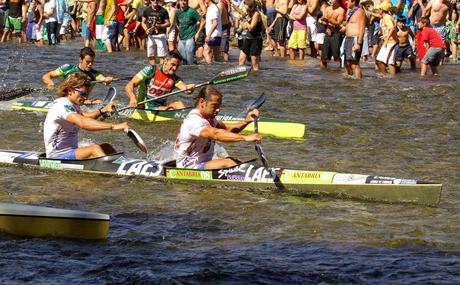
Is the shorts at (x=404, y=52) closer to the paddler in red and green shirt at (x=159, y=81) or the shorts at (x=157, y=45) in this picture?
the shorts at (x=157, y=45)

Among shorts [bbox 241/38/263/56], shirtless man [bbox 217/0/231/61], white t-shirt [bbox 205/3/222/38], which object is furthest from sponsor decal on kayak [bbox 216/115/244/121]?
shirtless man [bbox 217/0/231/61]

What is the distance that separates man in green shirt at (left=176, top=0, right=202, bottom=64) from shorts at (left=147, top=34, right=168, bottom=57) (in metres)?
0.40

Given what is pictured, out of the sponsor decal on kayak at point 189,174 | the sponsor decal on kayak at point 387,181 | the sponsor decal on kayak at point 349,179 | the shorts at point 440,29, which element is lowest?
the sponsor decal on kayak at point 189,174

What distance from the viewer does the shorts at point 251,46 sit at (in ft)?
73.2

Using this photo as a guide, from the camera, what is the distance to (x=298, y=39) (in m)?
24.6

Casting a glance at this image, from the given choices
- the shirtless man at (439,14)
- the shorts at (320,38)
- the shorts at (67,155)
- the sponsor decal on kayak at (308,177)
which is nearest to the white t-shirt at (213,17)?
the shorts at (320,38)

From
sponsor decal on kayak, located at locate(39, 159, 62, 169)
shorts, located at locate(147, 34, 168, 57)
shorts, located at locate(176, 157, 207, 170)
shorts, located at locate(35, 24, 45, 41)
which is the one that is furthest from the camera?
shorts, located at locate(35, 24, 45, 41)

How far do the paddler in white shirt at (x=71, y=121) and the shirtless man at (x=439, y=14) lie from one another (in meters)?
11.8

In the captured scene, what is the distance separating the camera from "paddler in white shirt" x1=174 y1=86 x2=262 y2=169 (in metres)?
11.2

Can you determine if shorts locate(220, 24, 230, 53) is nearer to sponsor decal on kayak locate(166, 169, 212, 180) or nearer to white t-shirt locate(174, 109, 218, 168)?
white t-shirt locate(174, 109, 218, 168)

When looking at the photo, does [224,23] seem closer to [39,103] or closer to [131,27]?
[131,27]

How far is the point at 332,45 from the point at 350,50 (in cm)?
201

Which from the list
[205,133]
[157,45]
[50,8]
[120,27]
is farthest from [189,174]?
[50,8]

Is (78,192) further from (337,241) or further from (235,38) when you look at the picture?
(235,38)
